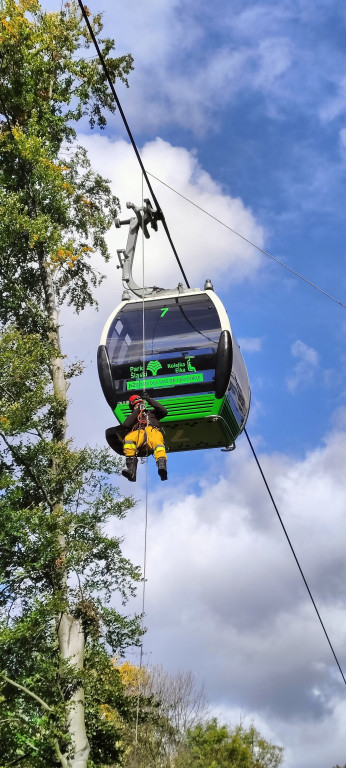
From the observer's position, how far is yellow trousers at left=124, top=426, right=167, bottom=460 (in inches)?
426

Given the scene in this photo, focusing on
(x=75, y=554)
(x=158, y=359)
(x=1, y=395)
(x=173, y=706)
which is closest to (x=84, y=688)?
(x=75, y=554)

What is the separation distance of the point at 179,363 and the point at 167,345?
0.33 metres

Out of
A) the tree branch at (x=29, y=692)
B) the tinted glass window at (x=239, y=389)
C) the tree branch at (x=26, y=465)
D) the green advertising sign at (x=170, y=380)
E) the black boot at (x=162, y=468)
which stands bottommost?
the tree branch at (x=29, y=692)

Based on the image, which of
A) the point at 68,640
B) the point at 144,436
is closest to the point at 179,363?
the point at 144,436

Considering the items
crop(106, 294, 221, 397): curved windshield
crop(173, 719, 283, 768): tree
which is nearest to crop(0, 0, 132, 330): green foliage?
crop(106, 294, 221, 397): curved windshield

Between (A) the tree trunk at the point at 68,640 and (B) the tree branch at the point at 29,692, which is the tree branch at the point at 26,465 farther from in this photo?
(B) the tree branch at the point at 29,692

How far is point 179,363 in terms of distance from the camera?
12.3 meters

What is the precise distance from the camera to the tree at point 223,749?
37.9 meters

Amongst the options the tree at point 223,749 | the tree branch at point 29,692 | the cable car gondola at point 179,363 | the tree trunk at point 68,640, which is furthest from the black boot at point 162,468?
the tree at point 223,749

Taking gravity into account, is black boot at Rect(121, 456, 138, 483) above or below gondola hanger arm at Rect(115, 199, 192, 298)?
below

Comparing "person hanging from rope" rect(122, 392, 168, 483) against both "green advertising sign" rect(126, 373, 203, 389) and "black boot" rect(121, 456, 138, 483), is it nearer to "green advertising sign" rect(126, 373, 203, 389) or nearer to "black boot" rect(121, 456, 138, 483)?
"black boot" rect(121, 456, 138, 483)

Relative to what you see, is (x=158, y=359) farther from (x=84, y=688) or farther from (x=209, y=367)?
(x=84, y=688)

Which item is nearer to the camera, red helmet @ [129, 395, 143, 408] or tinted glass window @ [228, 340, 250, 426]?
red helmet @ [129, 395, 143, 408]

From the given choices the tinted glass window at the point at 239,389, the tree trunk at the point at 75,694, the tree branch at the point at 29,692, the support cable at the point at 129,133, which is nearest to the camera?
the support cable at the point at 129,133
